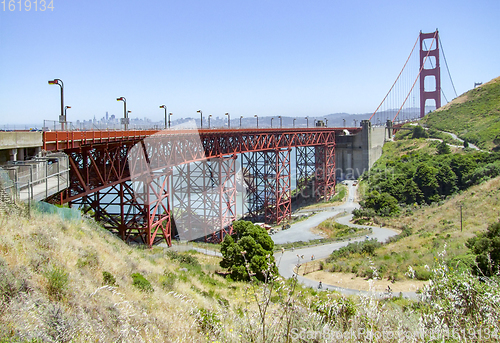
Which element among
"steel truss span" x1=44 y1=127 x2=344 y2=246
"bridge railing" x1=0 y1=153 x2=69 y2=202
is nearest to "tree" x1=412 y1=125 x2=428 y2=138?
"steel truss span" x1=44 y1=127 x2=344 y2=246

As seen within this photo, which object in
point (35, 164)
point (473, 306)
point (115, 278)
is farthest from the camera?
point (35, 164)

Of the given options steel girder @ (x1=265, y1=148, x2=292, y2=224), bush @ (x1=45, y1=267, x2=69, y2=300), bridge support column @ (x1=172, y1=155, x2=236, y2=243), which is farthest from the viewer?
steel girder @ (x1=265, y1=148, x2=292, y2=224)

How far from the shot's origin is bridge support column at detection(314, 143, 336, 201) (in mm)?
43969

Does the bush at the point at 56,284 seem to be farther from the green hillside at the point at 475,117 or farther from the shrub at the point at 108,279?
the green hillside at the point at 475,117

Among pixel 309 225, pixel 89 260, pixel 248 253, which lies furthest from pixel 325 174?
pixel 89 260

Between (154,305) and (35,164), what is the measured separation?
558 centimetres

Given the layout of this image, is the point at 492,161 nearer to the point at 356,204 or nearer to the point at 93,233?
the point at 356,204

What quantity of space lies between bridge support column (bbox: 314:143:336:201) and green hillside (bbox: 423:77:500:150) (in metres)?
19.1

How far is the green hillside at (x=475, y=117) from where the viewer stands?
49.8 metres

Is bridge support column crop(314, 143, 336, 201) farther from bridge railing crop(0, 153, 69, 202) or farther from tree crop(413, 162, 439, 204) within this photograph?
bridge railing crop(0, 153, 69, 202)

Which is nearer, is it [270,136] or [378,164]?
[270,136]

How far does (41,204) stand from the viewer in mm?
9328

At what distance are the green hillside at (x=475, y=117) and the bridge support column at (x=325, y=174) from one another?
1910cm

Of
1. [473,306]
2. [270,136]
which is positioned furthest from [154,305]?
[270,136]
